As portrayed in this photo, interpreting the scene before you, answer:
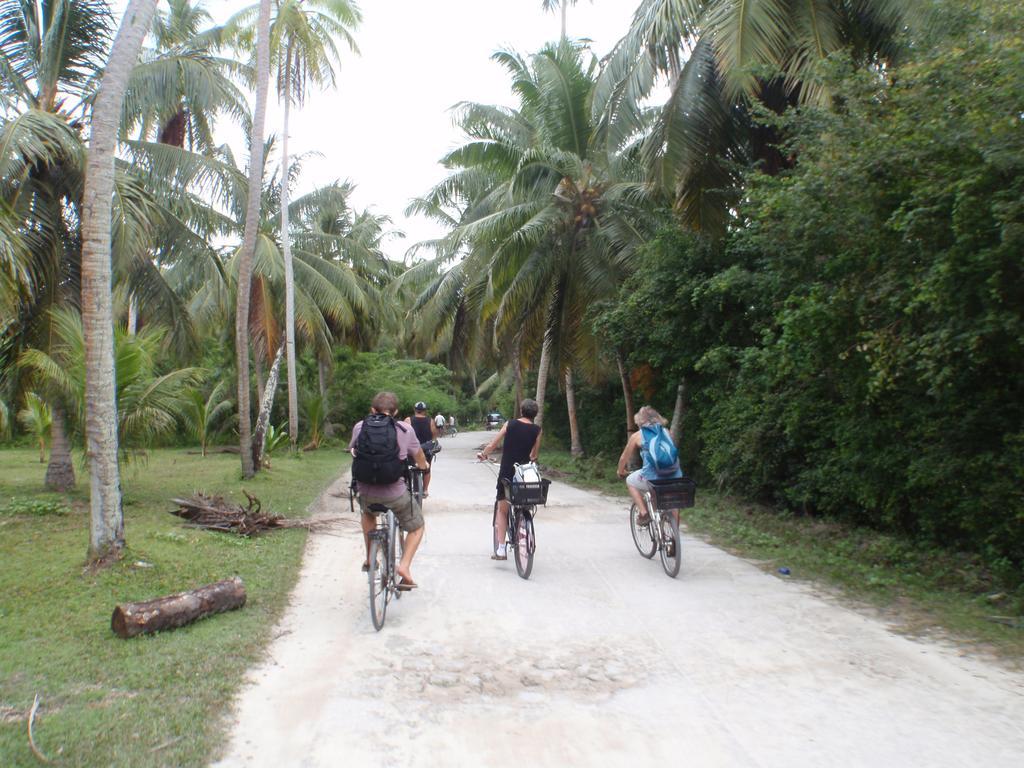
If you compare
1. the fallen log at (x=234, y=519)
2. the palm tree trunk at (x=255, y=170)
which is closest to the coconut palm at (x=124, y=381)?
the fallen log at (x=234, y=519)

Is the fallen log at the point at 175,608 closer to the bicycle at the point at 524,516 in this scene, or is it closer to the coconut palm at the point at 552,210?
the bicycle at the point at 524,516

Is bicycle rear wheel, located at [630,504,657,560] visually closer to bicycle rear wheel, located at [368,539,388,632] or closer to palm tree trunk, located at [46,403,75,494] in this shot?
bicycle rear wheel, located at [368,539,388,632]

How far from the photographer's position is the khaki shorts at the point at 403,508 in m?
6.02

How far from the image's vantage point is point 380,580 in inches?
229

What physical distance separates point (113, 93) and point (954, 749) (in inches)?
309

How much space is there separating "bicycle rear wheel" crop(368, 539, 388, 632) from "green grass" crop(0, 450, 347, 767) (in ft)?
2.52

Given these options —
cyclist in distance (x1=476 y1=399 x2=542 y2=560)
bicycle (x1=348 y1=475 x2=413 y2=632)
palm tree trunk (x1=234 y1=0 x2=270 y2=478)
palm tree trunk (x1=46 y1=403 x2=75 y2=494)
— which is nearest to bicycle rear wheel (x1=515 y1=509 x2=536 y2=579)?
cyclist in distance (x1=476 y1=399 x2=542 y2=560)

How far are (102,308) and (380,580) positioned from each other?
11.3ft

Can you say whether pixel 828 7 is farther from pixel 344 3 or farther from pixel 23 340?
pixel 23 340

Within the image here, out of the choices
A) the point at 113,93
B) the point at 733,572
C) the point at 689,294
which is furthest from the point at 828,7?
the point at 113,93

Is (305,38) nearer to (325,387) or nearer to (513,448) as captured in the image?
(513,448)

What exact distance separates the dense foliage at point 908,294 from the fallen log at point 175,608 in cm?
563

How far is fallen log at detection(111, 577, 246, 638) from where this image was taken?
5109 millimetres

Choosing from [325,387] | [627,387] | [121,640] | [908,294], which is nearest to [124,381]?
[121,640]
